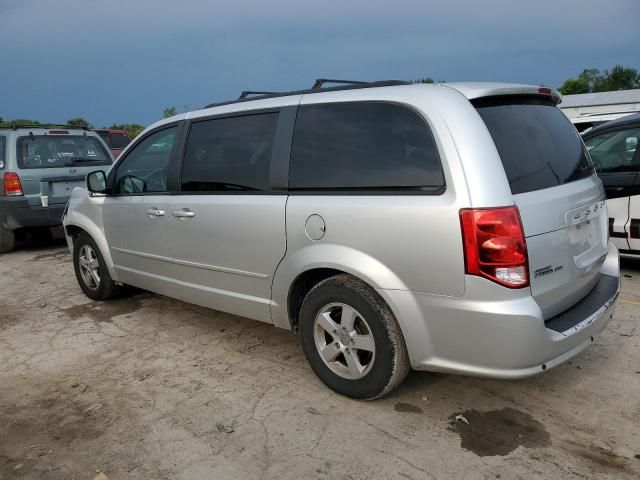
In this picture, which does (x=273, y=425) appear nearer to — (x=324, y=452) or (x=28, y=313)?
(x=324, y=452)

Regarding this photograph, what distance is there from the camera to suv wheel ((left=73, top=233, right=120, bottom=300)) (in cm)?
527

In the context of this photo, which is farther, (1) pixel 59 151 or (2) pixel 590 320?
(1) pixel 59 151

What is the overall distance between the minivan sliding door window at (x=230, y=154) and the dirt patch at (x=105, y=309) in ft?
5.74

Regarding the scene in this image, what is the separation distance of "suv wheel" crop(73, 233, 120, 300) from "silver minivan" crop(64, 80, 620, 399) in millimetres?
1589

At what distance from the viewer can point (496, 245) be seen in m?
2.60

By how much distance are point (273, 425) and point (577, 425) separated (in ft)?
5.42

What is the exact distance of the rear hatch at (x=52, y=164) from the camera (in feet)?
25.7

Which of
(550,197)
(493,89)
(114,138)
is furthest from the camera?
(114,138)

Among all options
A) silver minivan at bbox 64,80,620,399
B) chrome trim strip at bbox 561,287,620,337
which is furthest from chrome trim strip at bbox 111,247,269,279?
chrome trim strip at bbox 561,287,620,337

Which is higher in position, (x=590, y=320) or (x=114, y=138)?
(x=114, y=138)

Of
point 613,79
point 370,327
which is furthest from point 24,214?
point 613,79

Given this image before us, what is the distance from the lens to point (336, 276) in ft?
10.4

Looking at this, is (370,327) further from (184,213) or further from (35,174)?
(35,174)

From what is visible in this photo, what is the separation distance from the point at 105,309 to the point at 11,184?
3.57 meters
